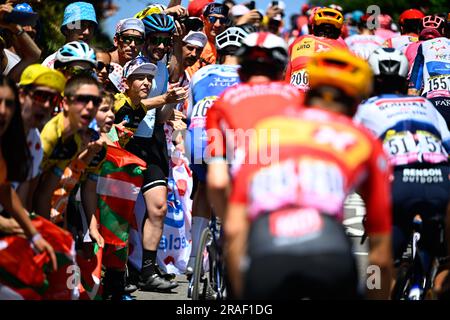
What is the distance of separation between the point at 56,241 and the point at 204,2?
23.7 ft

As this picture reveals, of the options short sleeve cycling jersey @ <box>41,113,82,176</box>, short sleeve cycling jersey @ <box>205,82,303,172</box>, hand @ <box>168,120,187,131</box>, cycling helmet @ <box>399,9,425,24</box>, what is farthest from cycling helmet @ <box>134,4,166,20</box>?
short sleeve cycling jersey @ <box>205,82,303,172</box>

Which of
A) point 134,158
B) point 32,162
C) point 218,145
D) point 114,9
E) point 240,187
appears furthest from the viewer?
point 114,9

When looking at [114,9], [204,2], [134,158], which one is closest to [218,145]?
[134,158]

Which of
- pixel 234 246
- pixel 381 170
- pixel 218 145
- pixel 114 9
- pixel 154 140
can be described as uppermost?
pixel 114 9

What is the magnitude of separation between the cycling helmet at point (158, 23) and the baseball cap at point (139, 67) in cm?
50

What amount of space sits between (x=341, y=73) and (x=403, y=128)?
2435mm

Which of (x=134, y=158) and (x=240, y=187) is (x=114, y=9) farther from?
(x=240, y=187)

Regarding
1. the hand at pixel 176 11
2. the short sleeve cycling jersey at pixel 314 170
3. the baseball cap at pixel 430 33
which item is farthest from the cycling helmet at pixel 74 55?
the baseball cap at pixel 430 33

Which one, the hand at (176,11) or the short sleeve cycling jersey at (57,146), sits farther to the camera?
the hand at (176,11)

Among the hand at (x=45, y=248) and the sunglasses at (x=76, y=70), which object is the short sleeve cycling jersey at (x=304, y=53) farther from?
the hand at (x=45, y=248)

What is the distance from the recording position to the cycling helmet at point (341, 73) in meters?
5.75

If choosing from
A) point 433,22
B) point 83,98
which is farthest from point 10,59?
point 433,22

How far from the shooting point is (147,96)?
10984 millimetres

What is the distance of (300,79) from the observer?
12305 millimetres
